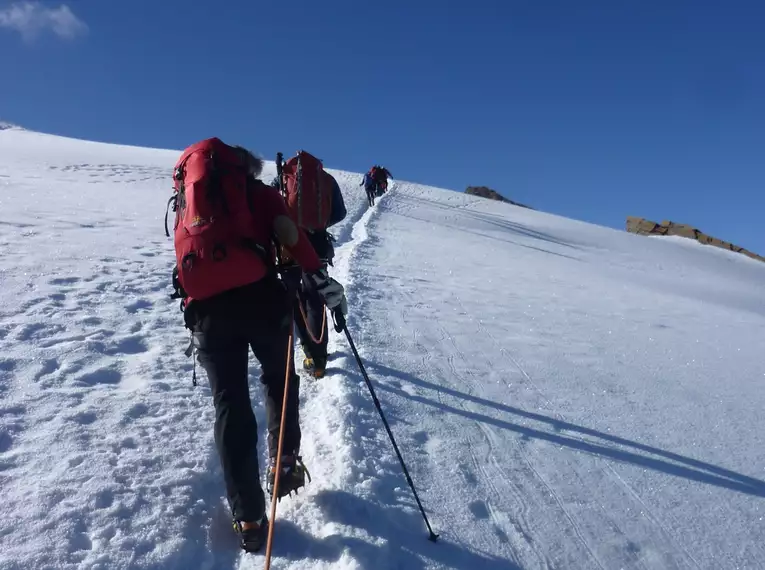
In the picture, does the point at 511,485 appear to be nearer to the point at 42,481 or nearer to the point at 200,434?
the point at 200,434

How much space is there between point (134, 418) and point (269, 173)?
2758 centimetres

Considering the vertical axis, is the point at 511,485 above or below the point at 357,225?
below

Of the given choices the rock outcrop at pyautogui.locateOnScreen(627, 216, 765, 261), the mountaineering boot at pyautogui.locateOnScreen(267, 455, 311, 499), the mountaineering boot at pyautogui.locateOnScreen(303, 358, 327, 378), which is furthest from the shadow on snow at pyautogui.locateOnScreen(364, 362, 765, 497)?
the rock outcrop at pyautogui.locateOnScreen(627, 216, 765, 261)

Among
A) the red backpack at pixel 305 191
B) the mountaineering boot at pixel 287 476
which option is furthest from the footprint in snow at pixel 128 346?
the mountaineering boot at pixel 287 476

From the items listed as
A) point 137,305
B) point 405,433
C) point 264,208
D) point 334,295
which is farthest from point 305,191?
point 137,305

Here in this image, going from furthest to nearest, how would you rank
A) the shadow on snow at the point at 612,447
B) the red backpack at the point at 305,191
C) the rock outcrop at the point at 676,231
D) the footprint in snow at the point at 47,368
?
1. the rock outcrop at the point at 676,231
2. the red backpack at the point at 305,191
3. the footprint in snow at the point at 47,368
4. the shadow on snow at the point at 612,447

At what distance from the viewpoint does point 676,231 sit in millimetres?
39875

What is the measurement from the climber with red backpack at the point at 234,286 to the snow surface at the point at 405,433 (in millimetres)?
489

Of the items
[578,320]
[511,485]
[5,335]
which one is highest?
[578,320]

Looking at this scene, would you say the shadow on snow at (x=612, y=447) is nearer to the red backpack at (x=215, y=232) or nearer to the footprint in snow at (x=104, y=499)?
the footprint in snow at (x=104, y=499)

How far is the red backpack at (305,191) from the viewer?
Answer: 4727 millimetres

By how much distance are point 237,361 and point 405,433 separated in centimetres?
186

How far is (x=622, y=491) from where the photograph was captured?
12.4 feet

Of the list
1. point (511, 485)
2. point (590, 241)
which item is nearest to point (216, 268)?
point (511, 485)
